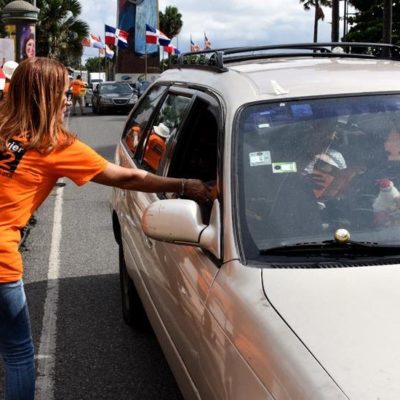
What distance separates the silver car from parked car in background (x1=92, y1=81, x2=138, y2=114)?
89.5 feet

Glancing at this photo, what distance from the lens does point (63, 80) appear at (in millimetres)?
2652

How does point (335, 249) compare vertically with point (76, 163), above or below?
below

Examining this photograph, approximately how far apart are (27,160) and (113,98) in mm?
28235

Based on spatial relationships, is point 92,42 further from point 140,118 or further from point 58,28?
point 140,118

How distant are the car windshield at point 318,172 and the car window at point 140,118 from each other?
5.55ft

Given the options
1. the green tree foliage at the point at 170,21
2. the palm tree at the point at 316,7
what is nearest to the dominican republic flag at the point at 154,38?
the palm tree at the point at 316,7

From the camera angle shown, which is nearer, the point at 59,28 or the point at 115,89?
the point at 115,89

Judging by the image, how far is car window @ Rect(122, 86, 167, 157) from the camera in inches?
175

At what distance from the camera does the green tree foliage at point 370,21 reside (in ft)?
137

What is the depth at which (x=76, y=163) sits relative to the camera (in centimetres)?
260

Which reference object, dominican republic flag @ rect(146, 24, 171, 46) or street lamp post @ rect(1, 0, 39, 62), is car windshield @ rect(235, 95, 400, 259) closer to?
street lamp post @ rect(1, 0, 39, 62)

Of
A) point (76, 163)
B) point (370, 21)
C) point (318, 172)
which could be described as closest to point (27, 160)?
point (76, 163)

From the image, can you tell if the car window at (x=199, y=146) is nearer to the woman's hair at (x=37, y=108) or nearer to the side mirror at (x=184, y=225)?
the side mirror at (x=184, y=225)

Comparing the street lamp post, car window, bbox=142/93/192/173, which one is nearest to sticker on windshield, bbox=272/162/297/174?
car window, bbox=142/93/192/173
